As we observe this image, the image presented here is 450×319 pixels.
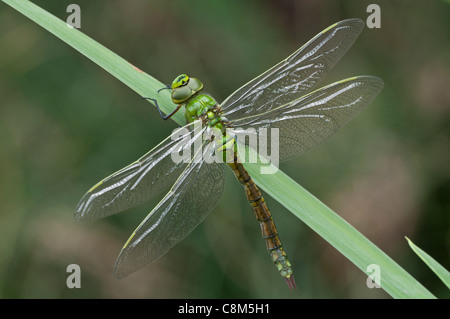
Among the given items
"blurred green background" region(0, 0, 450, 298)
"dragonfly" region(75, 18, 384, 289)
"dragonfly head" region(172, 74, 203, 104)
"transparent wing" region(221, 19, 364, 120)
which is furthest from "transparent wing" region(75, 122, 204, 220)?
"blurred green background" region(0, 0, 450, 298)

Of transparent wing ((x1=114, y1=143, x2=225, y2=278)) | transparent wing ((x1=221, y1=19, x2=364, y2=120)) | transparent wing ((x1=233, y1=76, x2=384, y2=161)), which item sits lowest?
transparent wing ((x1=114, y1=143, x2=225, y2=278))

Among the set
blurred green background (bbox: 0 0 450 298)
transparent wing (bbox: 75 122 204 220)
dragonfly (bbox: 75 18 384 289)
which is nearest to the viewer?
transparent wing (bbox: 75 122 204 220)

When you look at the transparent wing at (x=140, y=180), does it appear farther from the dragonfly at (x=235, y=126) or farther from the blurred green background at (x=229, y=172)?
the blurred green background at (x=229, y=172)

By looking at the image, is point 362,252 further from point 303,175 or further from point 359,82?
point 303,175

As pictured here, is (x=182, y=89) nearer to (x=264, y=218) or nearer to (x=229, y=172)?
(x=264, y=218)

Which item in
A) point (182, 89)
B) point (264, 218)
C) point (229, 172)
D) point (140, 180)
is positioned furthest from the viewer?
point (229, 172)

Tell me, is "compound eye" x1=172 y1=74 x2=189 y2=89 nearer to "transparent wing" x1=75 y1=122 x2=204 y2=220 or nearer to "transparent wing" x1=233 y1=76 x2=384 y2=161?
"transparent wing" x1=75 y1=122 x2=204 y2=220

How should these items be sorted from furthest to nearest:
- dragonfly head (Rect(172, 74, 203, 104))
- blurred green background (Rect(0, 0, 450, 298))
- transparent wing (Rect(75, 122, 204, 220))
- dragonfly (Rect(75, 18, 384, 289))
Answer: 1. blurred green background (Rect(0, 0, 450, 298))
2. dragonfly head (Rect(172, 74, 203, 104))
3. dragonfly (Rect(75, 18, 384, 289))
4. transparent wing (Rect(75, 122, 204, 220))

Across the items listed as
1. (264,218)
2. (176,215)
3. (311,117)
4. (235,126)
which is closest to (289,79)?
(311,117)
